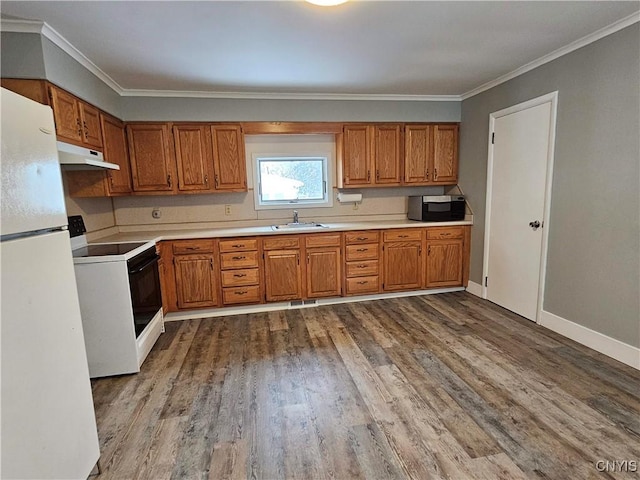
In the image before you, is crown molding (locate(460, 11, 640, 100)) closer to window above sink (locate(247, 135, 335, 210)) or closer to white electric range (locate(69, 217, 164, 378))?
window above sink (locate(247, 135, 335, 210))

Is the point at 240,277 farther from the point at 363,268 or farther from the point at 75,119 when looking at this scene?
the point at 75,119

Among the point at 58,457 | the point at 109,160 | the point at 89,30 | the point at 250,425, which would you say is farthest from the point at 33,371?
the point at 109,160

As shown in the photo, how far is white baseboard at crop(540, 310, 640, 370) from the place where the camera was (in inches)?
94.0

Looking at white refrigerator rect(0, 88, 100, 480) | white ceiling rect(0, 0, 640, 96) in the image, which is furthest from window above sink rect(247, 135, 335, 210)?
white refrigerator rect(0, 88, 100, 480)

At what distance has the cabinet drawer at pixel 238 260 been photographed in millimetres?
3523

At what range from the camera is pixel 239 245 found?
353cm

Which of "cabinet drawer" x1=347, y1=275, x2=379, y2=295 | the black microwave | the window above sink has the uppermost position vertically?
the window above sink

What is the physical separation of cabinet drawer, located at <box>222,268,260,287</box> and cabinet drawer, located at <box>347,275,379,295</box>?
1.06m

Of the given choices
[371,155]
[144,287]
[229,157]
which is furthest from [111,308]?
[371,155]

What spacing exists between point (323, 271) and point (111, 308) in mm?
2057

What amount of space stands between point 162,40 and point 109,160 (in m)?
1.34

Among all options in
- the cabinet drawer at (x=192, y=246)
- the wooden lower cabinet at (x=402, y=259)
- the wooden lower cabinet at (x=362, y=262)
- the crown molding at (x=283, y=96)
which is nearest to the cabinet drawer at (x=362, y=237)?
the wooden lower cabinet at (x=362, y=262)

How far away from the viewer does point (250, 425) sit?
1904 mm

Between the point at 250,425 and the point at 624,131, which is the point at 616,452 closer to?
the point at 250,425
